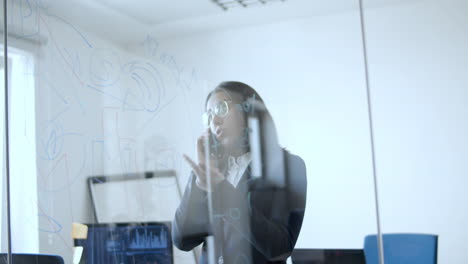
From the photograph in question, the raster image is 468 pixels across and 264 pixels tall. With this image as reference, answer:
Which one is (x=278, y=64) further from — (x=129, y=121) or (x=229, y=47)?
(x=129, y=121)

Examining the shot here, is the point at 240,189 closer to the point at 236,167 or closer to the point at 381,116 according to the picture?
the point at 236,167

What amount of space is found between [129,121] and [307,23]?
27.6 inches

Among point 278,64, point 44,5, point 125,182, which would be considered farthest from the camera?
point 44,5

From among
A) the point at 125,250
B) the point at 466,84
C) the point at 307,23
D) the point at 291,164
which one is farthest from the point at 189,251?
the point at 466,84

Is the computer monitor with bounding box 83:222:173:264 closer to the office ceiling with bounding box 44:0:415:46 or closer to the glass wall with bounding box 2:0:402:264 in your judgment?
the glass wall with bounding box 2:0:402:264

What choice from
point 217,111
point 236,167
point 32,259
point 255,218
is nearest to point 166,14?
point 217,111

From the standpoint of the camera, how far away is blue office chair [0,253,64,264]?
172 centimetres

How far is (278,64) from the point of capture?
1.47 meters

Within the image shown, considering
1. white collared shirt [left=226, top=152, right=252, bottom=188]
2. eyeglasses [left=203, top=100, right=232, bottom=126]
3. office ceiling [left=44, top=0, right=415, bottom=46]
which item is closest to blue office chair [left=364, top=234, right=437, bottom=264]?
white collared shirt [left=226, top=152, right=252, bottom=188]

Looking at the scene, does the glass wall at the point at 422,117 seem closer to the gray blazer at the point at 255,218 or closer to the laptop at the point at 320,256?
the laptop at the point at 320,256

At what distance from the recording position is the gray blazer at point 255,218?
1421 mm

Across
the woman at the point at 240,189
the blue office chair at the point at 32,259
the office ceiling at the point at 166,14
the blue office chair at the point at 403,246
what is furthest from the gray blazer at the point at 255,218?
the blue office chair at the point at 32,259

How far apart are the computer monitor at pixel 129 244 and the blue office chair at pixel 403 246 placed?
2.14 feet

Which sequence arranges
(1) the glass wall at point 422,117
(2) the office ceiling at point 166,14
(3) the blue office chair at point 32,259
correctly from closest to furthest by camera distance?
(1) the glass wall at point 422,117, (2) the office ceiling at point 166,14, (3) the blue office chair at point 32,259
